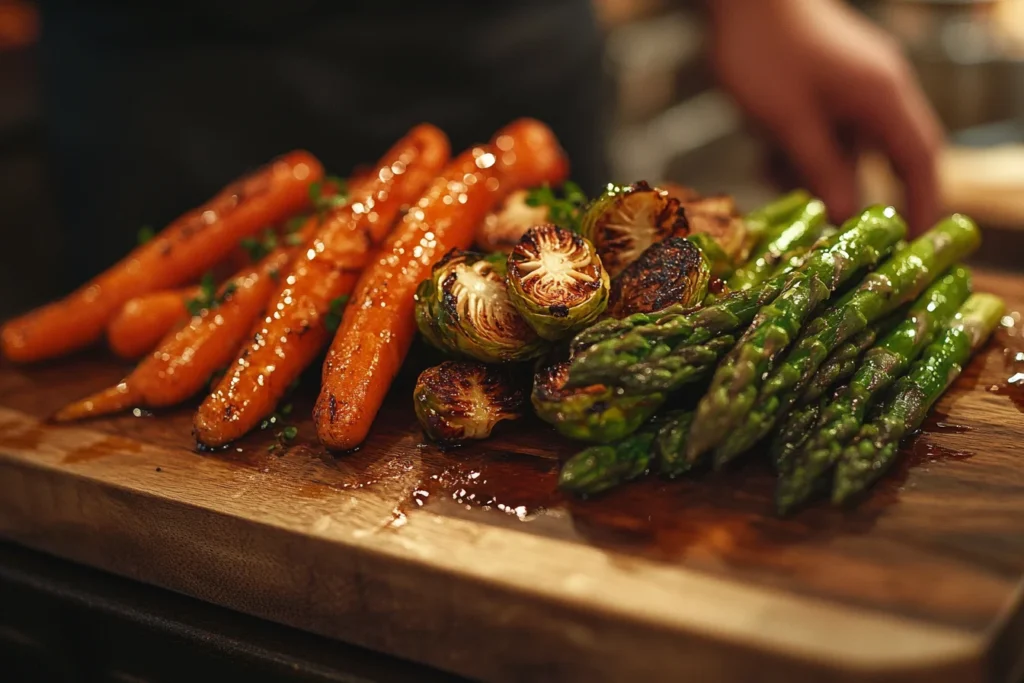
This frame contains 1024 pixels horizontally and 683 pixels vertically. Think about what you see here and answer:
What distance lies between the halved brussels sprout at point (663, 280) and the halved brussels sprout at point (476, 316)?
0.24 metres

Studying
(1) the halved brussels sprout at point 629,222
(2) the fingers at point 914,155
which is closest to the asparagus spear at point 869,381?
(1) the halved brussels sprout at point 629,222

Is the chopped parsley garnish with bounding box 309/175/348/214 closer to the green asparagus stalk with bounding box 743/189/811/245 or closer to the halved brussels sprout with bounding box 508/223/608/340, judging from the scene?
the halved brussels sprout with bounding box 508/223/608/340

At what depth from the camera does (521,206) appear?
9.07 ft

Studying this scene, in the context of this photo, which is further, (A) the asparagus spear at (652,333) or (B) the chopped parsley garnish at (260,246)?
(B) the chopped parsley garnish at (260,246)

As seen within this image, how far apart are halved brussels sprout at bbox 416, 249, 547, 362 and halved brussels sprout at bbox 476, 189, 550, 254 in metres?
0.38

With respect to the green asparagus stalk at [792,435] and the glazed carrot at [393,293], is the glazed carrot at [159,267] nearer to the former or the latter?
the glazed carrot at [393,293]

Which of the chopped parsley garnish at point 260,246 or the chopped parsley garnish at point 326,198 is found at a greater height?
the chopped parsley garnish at point 326,198

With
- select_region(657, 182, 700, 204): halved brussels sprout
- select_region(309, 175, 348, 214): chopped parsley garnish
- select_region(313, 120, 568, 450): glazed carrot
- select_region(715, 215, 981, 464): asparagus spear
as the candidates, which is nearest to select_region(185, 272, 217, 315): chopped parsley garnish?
select_region(309, 175, 348, 214): chopped parsley garnish

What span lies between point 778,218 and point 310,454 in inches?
62.7

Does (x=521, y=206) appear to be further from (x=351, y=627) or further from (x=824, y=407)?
(x=351, y=627)

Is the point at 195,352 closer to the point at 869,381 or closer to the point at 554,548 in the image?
the point at 554,548

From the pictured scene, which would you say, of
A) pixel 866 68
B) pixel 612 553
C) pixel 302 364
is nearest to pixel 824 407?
pixel 612 553

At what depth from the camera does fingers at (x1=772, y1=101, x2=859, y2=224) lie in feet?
12.8

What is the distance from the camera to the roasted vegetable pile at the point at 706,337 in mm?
1915
